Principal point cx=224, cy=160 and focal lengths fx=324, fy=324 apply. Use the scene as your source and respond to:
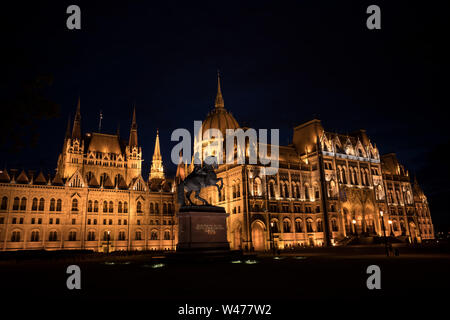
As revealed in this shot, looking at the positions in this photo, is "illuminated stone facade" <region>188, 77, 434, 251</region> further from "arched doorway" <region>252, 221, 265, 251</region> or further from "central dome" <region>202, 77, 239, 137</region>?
"central dome" <region>202, 77, 239, 137</region>

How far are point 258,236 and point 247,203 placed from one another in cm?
709

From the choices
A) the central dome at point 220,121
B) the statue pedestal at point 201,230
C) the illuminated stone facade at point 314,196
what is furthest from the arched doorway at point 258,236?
the statue pedestal at point 201,230

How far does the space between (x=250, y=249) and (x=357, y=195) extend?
3062 cm

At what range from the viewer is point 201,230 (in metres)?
21.2

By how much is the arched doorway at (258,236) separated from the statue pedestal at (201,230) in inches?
Result: 1591

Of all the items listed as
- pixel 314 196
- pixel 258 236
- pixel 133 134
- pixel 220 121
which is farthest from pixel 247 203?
pixel 133 134

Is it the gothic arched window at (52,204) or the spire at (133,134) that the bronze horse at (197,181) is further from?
the spire at (133,134)

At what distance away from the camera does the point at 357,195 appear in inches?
2869

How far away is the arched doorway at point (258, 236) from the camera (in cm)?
6138

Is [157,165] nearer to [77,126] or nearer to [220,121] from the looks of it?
[77,126]

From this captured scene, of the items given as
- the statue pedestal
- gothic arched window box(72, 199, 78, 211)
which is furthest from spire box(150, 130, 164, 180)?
the statue pedestal
